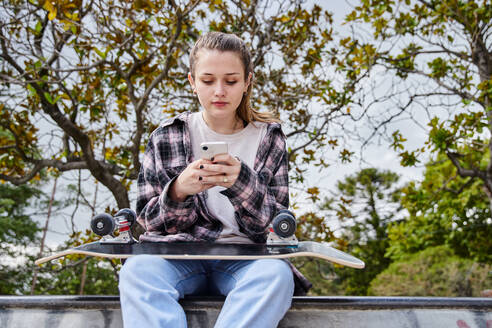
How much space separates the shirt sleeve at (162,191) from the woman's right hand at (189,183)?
1.0 inches

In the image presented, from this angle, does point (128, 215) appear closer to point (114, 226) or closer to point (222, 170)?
point (114, 226)

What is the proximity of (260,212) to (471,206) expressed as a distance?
12.4 metres

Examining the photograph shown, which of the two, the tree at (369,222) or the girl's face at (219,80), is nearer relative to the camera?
the girl's face at (219,80)

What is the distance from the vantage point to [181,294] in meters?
1.38

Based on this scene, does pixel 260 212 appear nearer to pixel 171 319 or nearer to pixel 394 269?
pixel 171 319

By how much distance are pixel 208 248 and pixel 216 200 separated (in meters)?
0.34

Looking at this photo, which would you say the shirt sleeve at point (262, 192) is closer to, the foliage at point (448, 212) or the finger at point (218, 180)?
the finger at point (218, 180)

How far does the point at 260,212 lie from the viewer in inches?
62.2

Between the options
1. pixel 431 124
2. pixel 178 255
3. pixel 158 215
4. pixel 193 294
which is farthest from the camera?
pixel 431 124

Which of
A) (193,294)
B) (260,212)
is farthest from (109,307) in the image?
(260,212)

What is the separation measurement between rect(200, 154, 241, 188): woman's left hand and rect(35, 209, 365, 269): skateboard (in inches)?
9.4

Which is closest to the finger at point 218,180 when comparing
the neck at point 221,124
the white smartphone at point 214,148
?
the white smartphone at point 214,148

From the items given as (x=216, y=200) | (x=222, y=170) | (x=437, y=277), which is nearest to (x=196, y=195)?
(x=216, y=200)

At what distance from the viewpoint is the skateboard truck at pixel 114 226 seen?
160 centimetres
